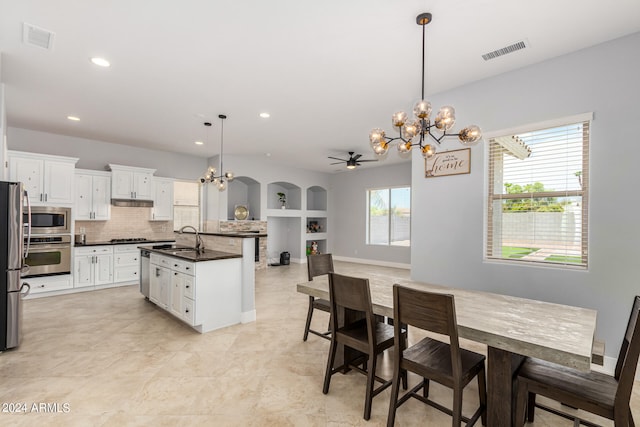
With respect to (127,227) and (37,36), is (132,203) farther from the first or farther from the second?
(37,36)

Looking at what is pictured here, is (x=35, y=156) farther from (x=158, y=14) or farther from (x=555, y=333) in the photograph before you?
(x=555, y=333)

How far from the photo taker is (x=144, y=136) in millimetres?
5898

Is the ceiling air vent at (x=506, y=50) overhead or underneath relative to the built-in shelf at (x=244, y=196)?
overhead

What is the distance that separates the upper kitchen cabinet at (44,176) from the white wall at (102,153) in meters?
0.72

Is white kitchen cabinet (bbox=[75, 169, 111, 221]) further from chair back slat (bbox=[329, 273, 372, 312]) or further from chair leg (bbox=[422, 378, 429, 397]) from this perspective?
chair leg (bbox=[422, 378, 429, 397])

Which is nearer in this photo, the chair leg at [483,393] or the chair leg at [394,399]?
the chair leg at [394,399]

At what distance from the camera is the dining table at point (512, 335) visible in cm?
153

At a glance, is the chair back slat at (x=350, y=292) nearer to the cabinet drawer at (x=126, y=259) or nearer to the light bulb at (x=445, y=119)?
the light bulb at (x=445, y=119)

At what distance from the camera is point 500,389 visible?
185cm

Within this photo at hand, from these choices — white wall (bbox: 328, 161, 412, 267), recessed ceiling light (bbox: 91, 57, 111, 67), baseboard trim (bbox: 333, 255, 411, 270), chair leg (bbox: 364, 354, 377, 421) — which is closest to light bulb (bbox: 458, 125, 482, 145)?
chair leg (bbox: 364, 354, 377, 421)

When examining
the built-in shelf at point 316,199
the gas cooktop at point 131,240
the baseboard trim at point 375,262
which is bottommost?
the baseboard trim at point 375,262

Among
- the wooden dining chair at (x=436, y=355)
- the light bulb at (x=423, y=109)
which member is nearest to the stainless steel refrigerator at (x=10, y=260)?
the wooden dining chair at (x=436, y=355)

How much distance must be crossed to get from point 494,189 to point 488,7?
184cm

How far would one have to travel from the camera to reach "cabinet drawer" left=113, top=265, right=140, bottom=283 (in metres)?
5.94
